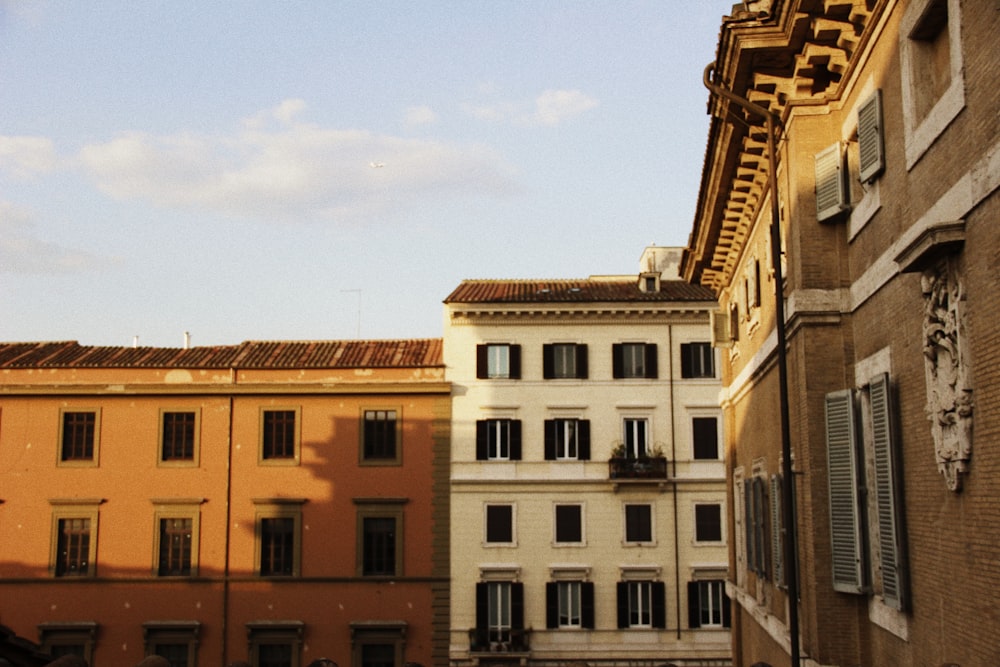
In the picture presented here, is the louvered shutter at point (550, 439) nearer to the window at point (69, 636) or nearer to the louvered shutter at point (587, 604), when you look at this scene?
the louvered shutter at point (587, 604)

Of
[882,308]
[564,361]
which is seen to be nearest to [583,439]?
[564,361]

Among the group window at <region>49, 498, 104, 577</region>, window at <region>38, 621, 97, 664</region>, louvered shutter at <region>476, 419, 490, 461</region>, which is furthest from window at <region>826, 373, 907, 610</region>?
window at <region>49, 498, 104, 577</region>

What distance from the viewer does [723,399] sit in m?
25.0

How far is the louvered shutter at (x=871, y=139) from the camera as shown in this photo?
1157cm

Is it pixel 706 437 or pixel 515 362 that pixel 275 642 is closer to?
pixel 515 362

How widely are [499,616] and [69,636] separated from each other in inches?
567

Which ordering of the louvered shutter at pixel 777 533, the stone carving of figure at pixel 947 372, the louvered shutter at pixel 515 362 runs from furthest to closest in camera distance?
the louvered shutter at pixel 515 362, the louvered shutter at pixel 777 533, the stone carving of figure at pixel 947 372

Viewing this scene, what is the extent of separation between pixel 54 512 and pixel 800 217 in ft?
106

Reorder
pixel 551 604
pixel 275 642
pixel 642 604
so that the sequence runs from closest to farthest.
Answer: pixel 275 642 → pixel 551 604 → pixel 642 604

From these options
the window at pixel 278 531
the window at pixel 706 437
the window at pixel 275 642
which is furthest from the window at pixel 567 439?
the window at pixel 275 642

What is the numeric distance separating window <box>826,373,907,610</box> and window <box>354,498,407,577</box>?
26.5 meters

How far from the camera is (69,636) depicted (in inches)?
1475

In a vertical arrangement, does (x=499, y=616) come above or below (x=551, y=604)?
below

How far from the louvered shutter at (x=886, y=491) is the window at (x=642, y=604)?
26.8m
